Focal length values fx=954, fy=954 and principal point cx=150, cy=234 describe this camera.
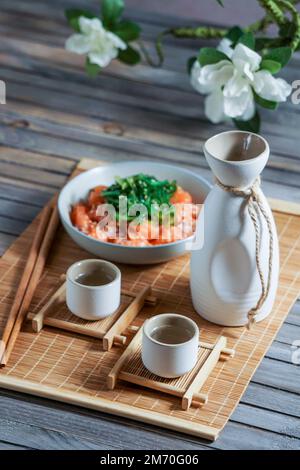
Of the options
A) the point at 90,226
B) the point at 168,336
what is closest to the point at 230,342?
the point at 168,336

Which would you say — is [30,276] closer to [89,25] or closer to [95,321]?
[95,321]

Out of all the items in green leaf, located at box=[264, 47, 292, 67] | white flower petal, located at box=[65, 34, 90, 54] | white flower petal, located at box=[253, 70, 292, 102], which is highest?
green leaf, located at box=[264, 47, 292, 67]

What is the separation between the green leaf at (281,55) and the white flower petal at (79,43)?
45 cm

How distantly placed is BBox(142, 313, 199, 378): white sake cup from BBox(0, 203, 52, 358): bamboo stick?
215mm

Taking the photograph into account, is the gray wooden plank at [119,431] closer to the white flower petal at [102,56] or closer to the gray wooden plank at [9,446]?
the gray wooden plank at [9,446]

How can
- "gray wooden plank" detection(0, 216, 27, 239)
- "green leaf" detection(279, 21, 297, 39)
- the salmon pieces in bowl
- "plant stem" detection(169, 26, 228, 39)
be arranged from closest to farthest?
the salmon pieces in bowl
"gray wooden plank" detection(0, 216, 27, 239)
"green leaf" detection(279, 21, 297, 39)
"plant stem" detection(169, 26, 228, 39)

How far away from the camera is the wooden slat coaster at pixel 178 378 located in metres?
1.30

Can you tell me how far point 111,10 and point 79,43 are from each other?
98mm

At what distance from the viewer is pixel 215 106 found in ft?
6.44

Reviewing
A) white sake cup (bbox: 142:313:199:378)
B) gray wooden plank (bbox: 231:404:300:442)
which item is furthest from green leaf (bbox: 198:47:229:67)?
gray wooden plank (bbox: 231:404:300:442)

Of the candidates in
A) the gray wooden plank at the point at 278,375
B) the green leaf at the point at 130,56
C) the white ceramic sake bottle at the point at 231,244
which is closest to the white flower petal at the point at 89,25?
the green leaf at the point at 130,56

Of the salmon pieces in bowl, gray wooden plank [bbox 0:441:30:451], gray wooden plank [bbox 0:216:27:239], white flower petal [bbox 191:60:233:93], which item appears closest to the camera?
gray wooden plank [bbox 0:441:30:451]

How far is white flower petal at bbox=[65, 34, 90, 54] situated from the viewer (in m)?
2.05

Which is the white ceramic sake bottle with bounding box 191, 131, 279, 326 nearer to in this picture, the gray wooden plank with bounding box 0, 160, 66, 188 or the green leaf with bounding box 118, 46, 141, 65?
the gray wooden plank with bounding box 0, 160, 66, 188
